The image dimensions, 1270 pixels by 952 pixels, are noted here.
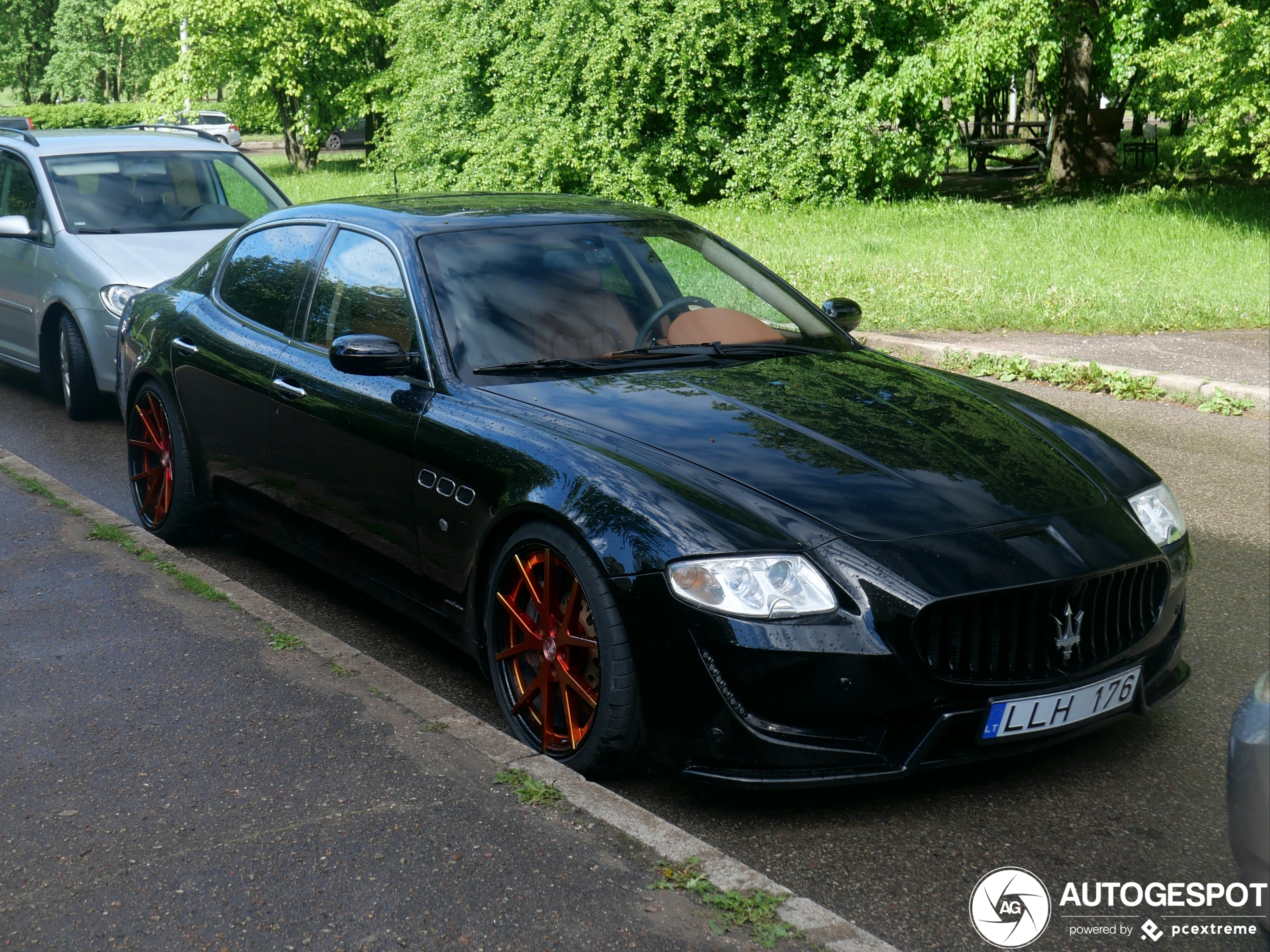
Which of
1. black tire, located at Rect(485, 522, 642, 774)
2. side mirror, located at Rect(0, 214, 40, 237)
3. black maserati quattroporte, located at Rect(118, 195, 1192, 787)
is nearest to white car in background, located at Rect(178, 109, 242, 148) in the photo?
side mirror, located at Rect(0, 214, 40, 237)

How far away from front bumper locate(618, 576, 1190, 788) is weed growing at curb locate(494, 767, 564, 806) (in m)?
0.31

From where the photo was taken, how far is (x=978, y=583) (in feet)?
10.8

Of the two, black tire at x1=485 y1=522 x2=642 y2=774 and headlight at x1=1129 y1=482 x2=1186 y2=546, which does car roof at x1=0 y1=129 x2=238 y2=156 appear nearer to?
black tire at x1=485 y1=522 x2=642 y2=774

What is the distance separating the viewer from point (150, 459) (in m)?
6.18

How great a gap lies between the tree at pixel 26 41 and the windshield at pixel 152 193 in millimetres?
67121

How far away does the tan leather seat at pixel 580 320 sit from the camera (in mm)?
4535

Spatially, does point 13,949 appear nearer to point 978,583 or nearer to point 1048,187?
point 978,583

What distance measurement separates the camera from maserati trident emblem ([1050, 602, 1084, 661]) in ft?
11.1

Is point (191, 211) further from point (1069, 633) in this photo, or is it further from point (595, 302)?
point (1069, 633)

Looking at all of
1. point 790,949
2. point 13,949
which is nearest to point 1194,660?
point 790,949

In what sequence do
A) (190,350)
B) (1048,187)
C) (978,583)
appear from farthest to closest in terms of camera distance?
1. (1048,187)
2. (190,350)
3. (978,583)

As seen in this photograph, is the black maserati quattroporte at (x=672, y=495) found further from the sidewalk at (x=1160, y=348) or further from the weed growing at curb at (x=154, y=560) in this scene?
the sidewalk at (x=1160, y=348)

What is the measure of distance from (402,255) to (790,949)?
9.26 ft

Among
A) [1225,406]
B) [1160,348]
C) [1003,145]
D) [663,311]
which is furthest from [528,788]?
[1003,145]
